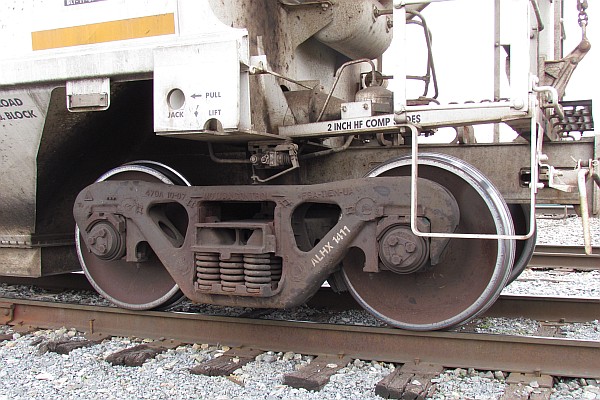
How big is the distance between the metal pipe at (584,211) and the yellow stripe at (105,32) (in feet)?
8.46

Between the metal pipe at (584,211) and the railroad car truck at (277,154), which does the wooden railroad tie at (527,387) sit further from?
the metal pipe at (584,211)

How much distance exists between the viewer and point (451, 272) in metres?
4.04

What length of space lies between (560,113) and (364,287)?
165cm

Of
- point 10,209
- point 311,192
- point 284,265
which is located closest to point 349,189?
point 311,192

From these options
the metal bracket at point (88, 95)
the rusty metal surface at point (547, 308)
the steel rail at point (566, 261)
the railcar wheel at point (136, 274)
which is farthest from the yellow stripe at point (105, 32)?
the steel rail at point (566, 261)

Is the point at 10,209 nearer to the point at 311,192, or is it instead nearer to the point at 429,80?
the point at 311,192

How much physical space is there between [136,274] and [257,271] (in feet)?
4.42

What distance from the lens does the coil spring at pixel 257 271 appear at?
13.1ft

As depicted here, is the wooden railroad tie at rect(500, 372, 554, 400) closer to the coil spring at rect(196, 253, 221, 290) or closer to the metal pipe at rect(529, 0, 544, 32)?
the coil spring at rect(196, 253, 221, 290)

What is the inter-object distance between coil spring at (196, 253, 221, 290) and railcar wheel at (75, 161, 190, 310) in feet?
1.86

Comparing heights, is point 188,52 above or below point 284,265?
above

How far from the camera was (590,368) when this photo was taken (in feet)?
11.6

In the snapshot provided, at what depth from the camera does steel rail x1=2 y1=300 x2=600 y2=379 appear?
11.8ft

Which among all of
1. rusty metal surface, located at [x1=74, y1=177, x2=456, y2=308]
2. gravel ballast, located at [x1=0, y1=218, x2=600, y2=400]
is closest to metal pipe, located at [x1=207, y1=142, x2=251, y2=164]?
rusty metal surface, located at [x1=74, y1=177, x2=456, y2=308]
